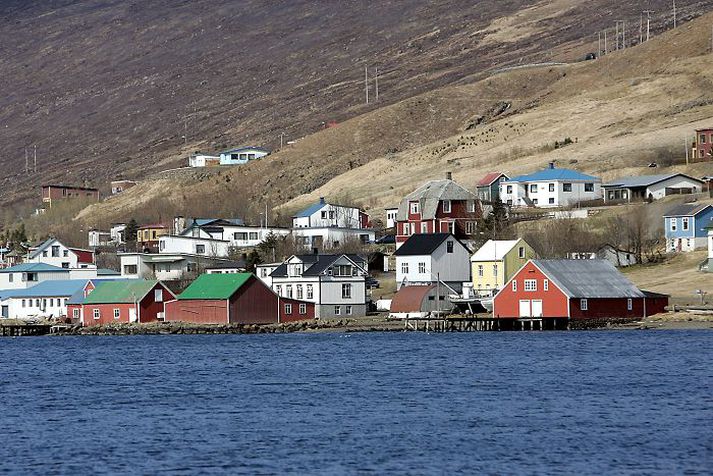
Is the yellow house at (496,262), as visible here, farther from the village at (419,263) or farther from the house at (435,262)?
the house at (435,262)

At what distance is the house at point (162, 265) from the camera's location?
11850 cm

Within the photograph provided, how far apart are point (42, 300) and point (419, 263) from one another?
27.8 m

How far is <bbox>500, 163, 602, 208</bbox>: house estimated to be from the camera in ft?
433

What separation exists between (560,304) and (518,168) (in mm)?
68511

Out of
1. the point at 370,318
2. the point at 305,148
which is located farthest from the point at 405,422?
the point at 305,148

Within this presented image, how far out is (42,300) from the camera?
10956cm

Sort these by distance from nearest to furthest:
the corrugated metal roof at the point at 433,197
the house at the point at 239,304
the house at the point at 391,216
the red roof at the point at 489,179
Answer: the house at the point at 239,304 → the corrugated metal roof at the point at 433,197 → the house at the point at 391,216 → the red roof at the point at 489,179

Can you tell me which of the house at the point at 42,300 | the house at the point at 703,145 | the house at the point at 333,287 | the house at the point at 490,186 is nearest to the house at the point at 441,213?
the house at the point at 490,186

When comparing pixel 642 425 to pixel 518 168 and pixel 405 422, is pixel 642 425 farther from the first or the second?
pixel 518 168

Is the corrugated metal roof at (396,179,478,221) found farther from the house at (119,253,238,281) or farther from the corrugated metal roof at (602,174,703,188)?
the corrugated metal roof at (602,174,703,188)

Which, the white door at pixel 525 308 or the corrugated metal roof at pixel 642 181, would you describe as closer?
the white door at pixel 525 308

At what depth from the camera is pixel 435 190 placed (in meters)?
121

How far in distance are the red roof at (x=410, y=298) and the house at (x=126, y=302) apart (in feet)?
50.7

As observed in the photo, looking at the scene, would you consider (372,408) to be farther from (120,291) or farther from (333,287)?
(120,291)
